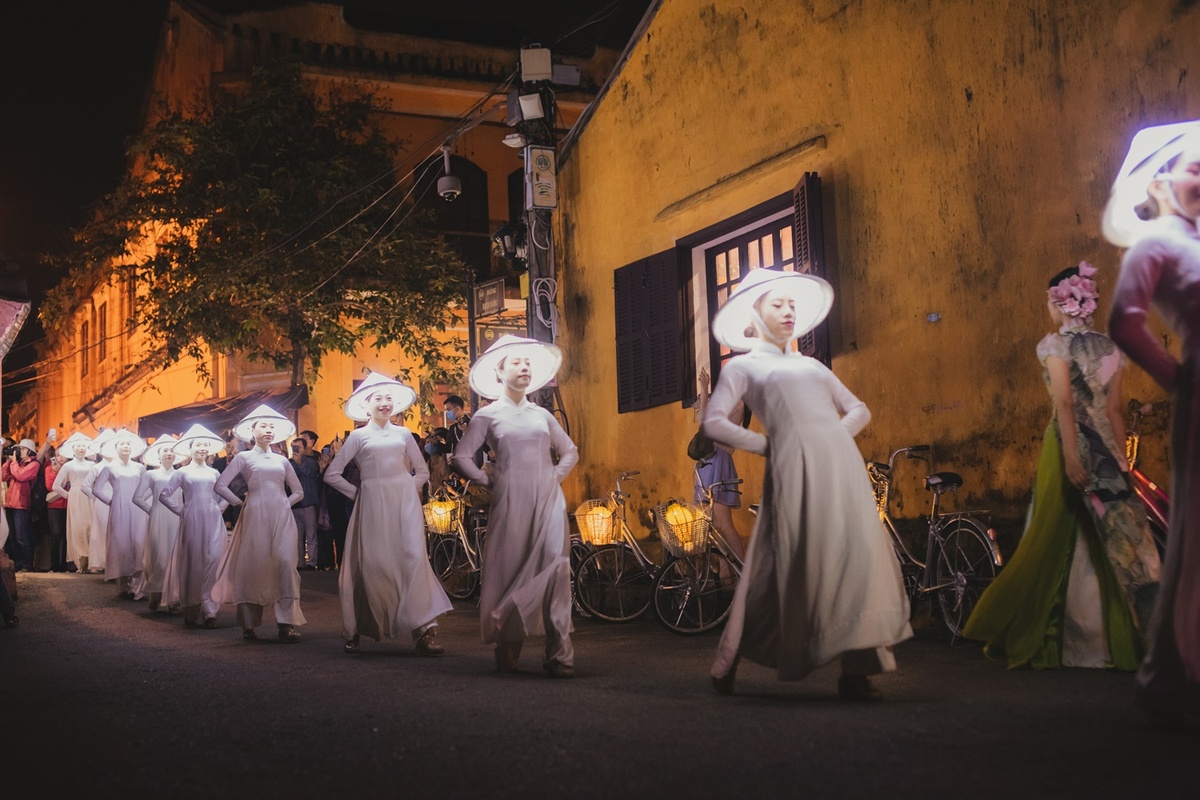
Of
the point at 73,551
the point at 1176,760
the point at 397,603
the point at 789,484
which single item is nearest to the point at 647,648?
the point at 397,603

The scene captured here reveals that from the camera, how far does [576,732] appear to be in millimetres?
6129

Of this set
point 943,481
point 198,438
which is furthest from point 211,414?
point 943,481

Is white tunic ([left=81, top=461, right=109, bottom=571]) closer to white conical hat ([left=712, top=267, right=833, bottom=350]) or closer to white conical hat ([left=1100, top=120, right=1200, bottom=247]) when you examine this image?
white conical hat ([left=712, top=267, right=833, bottom=350])

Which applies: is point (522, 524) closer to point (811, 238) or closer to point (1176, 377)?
point (811, 238)

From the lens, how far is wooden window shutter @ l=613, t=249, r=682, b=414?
1535cm

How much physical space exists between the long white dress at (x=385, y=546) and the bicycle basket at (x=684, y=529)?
183 centimetres

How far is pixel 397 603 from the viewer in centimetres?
1101

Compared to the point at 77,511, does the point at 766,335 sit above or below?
above

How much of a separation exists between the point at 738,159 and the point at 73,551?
52.3ft

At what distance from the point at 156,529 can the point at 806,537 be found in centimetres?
1194

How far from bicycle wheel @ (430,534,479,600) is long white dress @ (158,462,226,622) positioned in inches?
104

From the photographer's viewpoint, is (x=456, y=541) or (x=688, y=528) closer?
(x=688, y=528)

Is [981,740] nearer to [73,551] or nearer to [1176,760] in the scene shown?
[1176,760]

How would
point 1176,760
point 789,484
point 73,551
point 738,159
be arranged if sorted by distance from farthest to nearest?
1. point 73,551
2. point 738,159
3. point 789,484
4. point 1176,760
